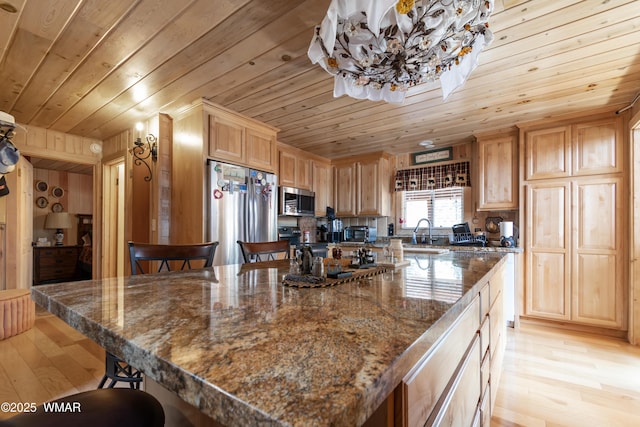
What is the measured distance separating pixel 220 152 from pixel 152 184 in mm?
912

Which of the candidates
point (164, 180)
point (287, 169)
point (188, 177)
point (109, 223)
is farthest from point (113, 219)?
point (287, 169)

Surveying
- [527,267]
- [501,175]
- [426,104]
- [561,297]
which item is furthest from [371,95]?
[561,297]

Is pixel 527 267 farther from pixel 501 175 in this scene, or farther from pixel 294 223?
pixel 294 223

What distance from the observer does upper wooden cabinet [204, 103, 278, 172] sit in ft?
9.28

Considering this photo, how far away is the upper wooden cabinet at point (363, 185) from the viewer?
4446 millimetres

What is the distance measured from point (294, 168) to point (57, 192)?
5.41m

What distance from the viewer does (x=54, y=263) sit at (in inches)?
219

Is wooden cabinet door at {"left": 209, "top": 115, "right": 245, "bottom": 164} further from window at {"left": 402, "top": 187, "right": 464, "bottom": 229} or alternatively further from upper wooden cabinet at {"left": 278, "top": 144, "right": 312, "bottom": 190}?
window at {"left": 402, "top": 187, "right": 464, "bottom": 229}

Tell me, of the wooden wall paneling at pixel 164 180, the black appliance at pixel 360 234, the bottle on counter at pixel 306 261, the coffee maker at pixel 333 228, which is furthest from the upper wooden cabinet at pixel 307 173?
the bottle on counter at pixel 306 261

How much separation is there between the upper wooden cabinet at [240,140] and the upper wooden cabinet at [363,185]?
1594mm

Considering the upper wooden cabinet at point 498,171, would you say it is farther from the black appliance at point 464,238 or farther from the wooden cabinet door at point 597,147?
the wooden cabinet door at point 597,147

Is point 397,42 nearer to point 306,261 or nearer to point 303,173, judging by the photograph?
→ point 306,261

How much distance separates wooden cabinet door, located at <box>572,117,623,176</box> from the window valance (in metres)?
1.14

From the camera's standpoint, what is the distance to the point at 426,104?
9.12ft
